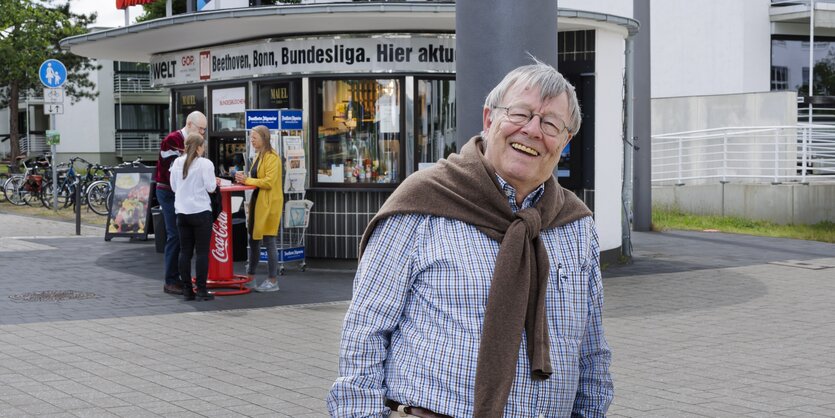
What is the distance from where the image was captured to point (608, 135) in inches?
565

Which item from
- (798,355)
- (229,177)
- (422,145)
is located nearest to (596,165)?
(422,145)

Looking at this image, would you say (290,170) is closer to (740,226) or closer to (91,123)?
(740,226)

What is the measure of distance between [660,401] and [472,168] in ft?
14.0

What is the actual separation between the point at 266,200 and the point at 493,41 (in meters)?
7.61

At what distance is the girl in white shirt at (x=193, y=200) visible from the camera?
34.9 feet

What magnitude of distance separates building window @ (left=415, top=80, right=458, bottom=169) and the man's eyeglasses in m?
10.6

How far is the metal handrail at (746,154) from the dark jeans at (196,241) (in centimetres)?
1290

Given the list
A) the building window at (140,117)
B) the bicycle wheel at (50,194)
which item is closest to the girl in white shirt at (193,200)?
the bicycle wheel at (50,194)

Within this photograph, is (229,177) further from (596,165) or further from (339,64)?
(596,165)

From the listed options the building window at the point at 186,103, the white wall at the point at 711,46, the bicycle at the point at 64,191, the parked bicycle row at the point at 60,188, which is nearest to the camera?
the building window at the point at 186,103

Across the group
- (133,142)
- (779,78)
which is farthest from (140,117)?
(779,78)

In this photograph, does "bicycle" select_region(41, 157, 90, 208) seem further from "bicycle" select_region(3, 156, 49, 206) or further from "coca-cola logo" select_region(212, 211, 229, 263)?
"coca-cola logo" select_region(212, 211, 229, 263)

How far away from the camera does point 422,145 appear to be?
13.5 meters

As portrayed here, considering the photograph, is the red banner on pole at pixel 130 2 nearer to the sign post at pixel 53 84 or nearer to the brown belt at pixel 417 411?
the sign post at pixel 53 84
